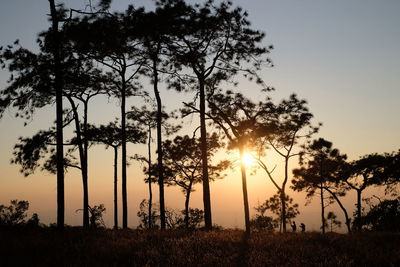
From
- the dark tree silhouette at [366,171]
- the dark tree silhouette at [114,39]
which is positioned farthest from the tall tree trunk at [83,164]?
the dark tree silhouette at [366,171]

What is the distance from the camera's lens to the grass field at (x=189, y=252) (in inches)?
411

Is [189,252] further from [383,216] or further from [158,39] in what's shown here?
[383,216]

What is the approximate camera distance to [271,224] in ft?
219

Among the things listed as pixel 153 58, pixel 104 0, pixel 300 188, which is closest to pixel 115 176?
pixel 153 58

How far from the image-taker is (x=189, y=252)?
38.9 ft

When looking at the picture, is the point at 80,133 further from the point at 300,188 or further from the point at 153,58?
the point at 300,188

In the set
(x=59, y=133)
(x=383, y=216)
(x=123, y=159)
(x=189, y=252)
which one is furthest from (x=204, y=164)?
(x=383, y=216)

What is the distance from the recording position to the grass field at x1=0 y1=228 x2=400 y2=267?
10445 mm

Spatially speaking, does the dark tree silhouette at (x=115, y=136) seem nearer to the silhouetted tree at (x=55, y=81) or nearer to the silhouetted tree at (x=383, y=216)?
the silhouetted tree at (x=55, y=81)

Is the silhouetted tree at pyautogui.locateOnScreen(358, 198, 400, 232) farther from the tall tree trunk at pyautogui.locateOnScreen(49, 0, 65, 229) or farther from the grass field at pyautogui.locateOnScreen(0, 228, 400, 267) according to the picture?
the tall tree trunk at pyautogui.locateOnScreen(49, 0, 65, 229)

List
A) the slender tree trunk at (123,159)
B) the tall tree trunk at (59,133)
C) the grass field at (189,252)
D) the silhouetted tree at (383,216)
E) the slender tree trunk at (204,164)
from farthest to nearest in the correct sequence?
1. the silhouetted tree at (383,216)
2. the slender tree trunk at (123,159)
3. the slender tree trunk at (204,164)
4. the tall tree trunk at (59,133)
5. the grass field at (189,252)

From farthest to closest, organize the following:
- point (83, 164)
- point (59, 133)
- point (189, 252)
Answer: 1. point (83, 164)
2. point (59, 133)
3. point (189, 252)

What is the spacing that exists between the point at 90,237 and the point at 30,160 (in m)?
15.5

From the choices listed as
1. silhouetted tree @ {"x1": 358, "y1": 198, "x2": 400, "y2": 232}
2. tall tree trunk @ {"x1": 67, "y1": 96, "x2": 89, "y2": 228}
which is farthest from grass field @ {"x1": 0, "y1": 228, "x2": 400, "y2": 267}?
silhouetted tree @ {"x1": 358, "y1": 198, "x2": 400, "y2": 232}
